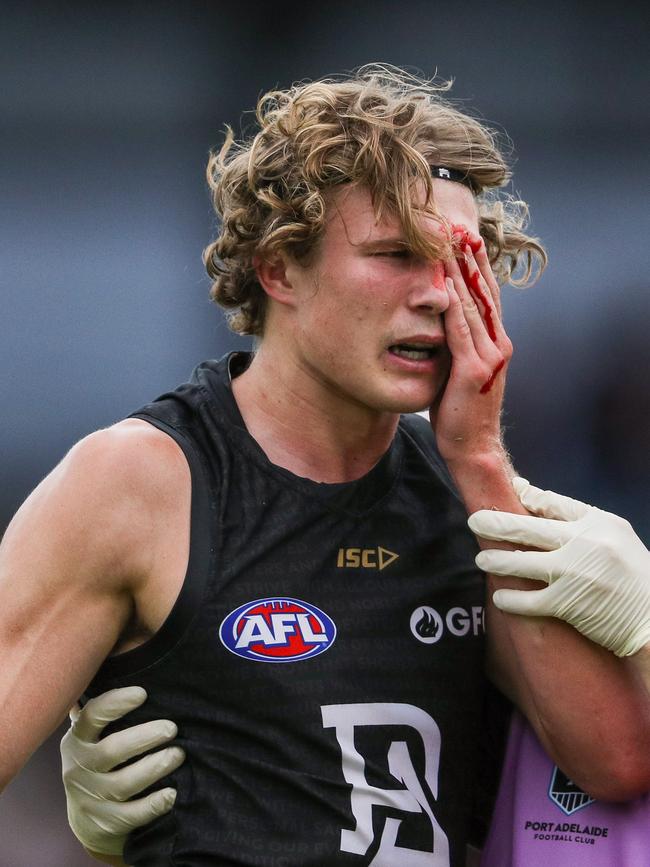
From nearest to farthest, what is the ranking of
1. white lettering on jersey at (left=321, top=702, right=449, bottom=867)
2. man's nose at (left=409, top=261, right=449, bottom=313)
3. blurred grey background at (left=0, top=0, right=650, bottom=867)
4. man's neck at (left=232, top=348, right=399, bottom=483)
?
white lettering on jersey at (left=321, top=702, right=449, bottom=867)
man's nose at (left=409, top=261, right=449, bottom=313)
man's neck at (left=232, top=348, right=399, bottom=483)
blurred grey background at (left=0, top=0, right=650, bottom=867)

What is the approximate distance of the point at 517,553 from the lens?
6.84ft

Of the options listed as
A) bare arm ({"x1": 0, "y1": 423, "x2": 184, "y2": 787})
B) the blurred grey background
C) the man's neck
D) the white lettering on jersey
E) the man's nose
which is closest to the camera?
bare arm ({"x1": 0, "y1": 423, "x2": 184, "y2": 787})

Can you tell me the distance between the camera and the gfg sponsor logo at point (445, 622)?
7.33 feet

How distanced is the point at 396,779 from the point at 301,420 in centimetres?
69

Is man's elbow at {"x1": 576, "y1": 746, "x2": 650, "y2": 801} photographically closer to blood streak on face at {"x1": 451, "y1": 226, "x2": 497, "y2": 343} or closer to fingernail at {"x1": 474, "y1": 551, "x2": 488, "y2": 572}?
fingernail at {"x1": 474, "y1": 551, "x2": 488, "y2": 572}

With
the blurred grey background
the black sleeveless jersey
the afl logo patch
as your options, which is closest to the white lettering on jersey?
the black sleeveless jersey

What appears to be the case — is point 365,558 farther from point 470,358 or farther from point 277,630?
point 470,358

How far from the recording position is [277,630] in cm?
208

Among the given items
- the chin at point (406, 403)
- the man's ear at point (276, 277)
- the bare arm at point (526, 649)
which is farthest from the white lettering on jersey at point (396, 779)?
the man's ear at point (276, 277)

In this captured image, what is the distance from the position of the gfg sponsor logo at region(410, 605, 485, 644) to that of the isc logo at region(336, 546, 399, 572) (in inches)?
4.3

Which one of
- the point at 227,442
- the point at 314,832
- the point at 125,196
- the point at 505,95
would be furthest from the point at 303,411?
the point at 505,95

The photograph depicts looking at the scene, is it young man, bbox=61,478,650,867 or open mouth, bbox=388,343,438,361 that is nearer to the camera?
young man, bbox=61,478,650,867

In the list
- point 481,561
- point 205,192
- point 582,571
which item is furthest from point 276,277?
point 205,192

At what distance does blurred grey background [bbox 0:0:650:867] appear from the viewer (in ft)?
17.8
